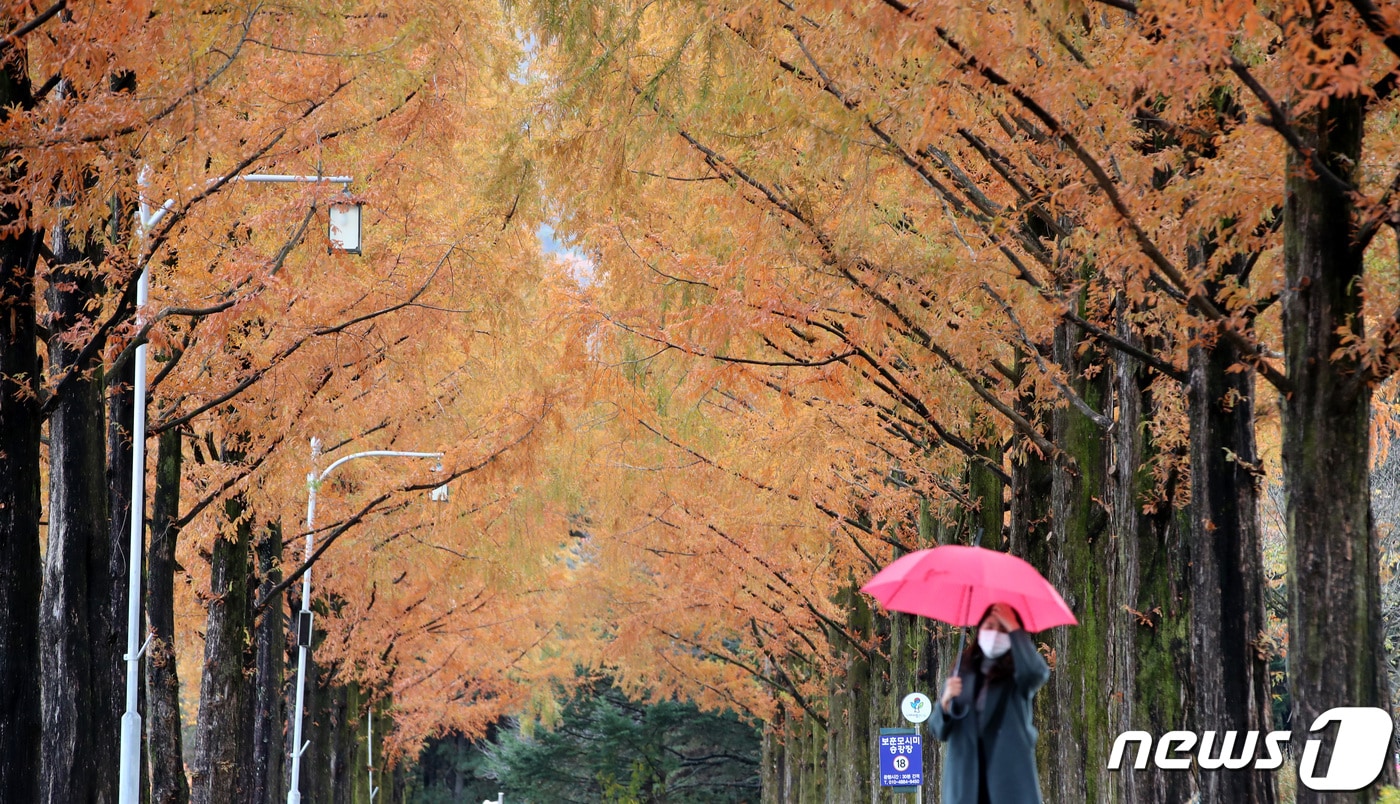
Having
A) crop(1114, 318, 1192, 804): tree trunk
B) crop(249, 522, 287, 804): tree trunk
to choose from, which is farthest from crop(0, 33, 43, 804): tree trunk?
crop(249, 522, 287, 804): tree trunk

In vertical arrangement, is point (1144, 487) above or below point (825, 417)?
below

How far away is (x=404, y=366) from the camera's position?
1652cm

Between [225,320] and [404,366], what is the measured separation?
3961mm

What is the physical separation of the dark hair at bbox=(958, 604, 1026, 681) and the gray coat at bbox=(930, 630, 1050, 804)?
0.10 feet

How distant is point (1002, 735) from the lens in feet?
18.3

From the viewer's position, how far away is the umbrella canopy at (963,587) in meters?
5.73

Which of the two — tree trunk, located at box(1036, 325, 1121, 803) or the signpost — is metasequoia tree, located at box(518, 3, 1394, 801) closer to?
tree trunk, located at box(1036, 325, 1121, 803)

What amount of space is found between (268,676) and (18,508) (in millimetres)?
13304

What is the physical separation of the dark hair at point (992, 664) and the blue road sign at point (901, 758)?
13.7m

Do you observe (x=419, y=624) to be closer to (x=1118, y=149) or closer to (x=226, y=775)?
(x=226, y=775)

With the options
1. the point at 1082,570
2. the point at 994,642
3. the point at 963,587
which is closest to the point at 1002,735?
the point at 994,642

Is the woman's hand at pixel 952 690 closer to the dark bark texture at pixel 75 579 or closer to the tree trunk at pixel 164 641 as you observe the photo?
the dark bark texture at pixel 75 579

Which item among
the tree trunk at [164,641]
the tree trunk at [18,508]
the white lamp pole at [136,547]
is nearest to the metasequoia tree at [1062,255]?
the white lamp pole at [136,547]

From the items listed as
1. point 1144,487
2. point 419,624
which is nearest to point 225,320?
point 1144,487
